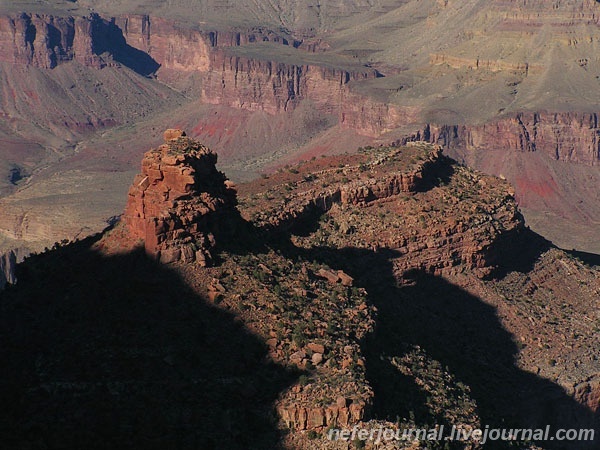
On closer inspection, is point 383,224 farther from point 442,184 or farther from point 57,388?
point 57,388

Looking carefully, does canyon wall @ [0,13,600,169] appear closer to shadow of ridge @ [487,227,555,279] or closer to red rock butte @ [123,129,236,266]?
shadow of ridge @ [487,227,555,279]

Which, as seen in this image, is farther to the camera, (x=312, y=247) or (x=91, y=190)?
(x=91, y=190)

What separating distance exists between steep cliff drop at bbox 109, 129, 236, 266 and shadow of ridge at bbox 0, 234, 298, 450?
97 cm

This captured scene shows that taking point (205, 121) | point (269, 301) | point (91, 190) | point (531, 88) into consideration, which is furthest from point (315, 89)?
point (269, 301)

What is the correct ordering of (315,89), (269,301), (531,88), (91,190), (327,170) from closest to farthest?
1. (269,301)
2. (327,170)
3. (91,190)
4. (531,88)
5. (315,89)

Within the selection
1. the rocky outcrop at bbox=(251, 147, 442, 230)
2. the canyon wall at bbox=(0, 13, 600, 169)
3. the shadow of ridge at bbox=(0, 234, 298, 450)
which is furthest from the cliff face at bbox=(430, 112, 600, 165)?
the shadow of ridge at bbox=(0, 234, 298, 450)

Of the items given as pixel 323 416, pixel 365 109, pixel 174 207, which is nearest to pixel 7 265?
pixel 174 207

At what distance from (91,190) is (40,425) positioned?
381 feet

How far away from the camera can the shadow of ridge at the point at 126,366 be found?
35531mm

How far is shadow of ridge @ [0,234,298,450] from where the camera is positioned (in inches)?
1399

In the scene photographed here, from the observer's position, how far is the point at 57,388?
36.9m

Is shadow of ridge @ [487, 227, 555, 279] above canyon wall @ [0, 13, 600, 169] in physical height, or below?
above

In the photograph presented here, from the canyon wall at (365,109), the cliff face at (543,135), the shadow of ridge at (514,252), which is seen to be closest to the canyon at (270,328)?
the shadow of ridge at (514,252)

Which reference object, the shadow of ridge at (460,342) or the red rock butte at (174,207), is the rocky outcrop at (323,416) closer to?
the shadow of ridge at (460,342)
